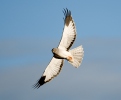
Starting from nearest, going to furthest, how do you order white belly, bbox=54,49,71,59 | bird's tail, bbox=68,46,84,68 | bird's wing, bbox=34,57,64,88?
white belly, bbox=54,49,71,59 → bird's tail, bbox=68,46,84,68 → bird's wing, bbox=34,57,64,88

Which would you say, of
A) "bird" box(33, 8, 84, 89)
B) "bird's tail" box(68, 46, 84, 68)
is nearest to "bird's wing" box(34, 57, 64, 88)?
"bird" box(33, 8, 84, 89)

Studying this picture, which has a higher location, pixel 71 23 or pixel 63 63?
pixel 71 23

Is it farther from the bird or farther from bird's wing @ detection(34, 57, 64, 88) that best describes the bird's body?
bird's wing @ detection(34, 57, 64, 88)

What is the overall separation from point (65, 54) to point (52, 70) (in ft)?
6.07

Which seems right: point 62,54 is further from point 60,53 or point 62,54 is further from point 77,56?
point 77,56

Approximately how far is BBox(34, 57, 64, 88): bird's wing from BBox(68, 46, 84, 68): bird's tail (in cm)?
130

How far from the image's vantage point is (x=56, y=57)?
1631 centimetres

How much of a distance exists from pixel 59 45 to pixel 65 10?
4.40ft

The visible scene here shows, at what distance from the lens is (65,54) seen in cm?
1628

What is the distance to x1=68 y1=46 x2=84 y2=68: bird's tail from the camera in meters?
16.5

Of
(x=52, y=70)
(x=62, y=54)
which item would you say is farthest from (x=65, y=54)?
(x=52, y=70)

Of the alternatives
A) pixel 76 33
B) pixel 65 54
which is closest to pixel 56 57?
pixel 65 54

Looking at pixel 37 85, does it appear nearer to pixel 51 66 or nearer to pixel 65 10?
pixel 51 66

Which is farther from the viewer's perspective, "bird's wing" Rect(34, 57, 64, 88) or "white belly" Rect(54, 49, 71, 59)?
"bird's wing" Rect(34, 57, 64, 88)
